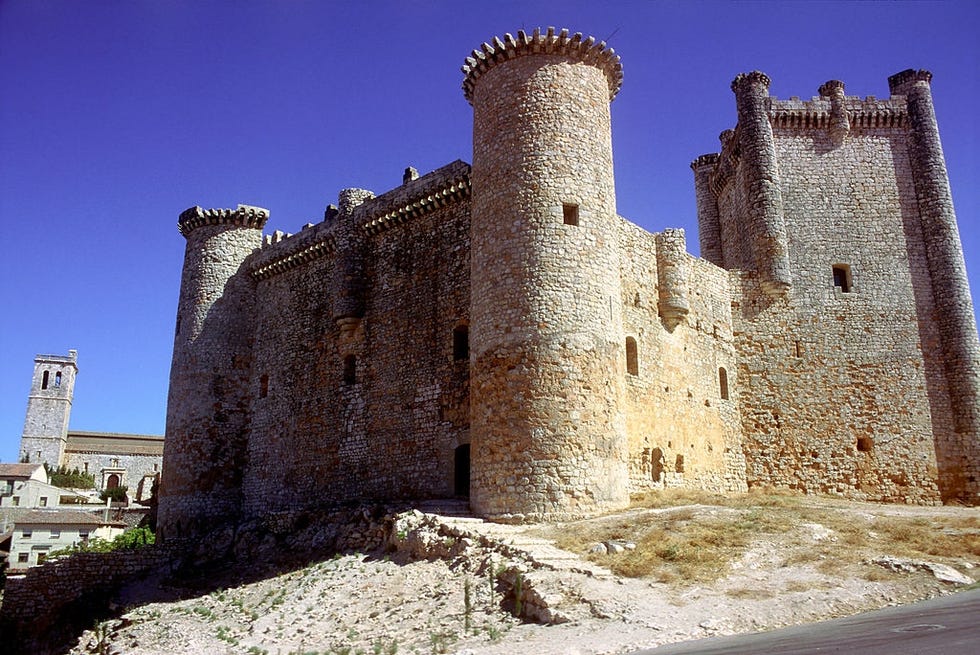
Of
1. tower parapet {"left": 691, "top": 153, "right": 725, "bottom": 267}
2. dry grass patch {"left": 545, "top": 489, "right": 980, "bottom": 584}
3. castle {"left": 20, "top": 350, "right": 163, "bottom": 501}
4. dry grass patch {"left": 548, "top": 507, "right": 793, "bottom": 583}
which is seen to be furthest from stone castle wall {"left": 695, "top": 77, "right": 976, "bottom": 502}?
castle {"left": 20, "top": 350, "right": 163, "bottom": 501}

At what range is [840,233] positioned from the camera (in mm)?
21266

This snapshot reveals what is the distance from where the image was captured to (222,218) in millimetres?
24078

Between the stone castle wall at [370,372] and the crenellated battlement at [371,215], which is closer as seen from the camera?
the stone castle wall at [370,372]

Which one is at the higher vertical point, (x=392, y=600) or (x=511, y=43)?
(x=511, y=43)

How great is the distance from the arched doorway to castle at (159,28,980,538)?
69mm

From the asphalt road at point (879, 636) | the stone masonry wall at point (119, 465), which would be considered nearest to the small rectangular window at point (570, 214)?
the asphalt road at point (879, 636)

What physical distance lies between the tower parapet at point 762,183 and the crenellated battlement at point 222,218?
14.6 m

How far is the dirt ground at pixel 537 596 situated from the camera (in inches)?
342

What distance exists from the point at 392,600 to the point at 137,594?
30.6 feet

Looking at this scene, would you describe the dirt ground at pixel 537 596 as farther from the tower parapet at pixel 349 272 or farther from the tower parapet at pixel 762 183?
the tower parapet at pixel 762 183

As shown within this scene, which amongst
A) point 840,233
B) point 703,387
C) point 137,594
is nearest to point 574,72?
point 703,387

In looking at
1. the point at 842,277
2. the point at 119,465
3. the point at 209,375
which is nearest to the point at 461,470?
the point at 209,375

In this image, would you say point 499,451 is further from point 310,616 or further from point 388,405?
point 388,405

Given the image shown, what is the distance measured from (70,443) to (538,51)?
6492cm
